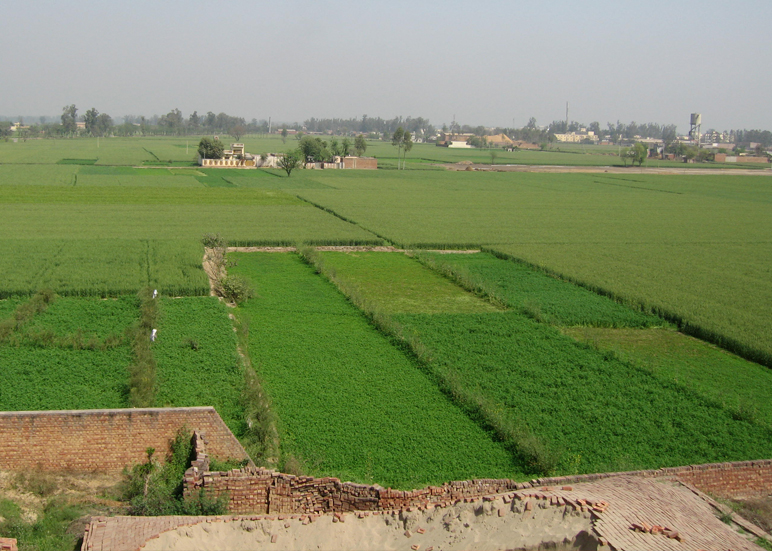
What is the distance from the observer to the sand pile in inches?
346

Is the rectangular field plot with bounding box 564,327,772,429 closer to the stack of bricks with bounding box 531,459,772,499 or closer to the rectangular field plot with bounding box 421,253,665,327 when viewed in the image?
the rectangular field plot with bounding box 421,253,665,327

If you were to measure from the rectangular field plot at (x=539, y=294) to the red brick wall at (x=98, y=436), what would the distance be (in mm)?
11374

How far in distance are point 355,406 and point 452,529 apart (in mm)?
5184

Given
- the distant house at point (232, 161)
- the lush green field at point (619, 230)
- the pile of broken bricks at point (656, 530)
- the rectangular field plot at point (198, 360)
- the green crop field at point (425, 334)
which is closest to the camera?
the pile of broken bricks at point (656, 530)

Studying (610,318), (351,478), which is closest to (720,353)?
(610,318)

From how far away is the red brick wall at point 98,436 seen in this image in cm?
1113

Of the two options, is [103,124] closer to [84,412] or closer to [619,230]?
[619,230]

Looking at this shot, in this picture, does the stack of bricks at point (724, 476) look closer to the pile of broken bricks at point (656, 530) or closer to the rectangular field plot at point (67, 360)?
the pile of broken bricks at point (656, 530)

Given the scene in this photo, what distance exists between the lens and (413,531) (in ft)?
30.0

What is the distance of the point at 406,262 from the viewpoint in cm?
2916

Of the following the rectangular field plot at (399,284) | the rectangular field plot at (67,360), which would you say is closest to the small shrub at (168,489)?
the rectangular field plot at (67,360)

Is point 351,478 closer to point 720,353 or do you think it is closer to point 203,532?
point 203,532

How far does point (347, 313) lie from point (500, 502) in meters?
11.7

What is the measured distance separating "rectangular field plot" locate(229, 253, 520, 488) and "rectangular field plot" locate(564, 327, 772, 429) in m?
5.41
